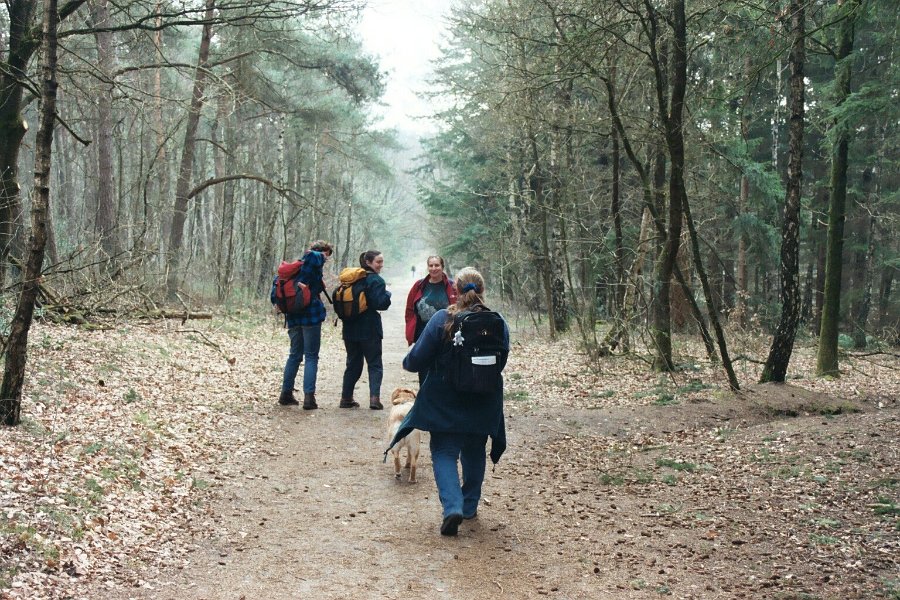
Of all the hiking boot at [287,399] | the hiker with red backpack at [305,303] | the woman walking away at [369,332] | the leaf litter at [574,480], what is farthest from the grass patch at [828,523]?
the hiking boot at [287,399]

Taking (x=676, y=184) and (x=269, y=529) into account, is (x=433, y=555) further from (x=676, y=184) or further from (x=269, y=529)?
(x=676, y=184)

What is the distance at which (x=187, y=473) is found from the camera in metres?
6.84

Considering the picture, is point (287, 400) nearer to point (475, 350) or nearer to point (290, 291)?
point (290, 291)

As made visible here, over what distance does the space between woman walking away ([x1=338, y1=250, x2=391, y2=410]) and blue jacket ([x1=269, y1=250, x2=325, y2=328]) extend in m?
0.47

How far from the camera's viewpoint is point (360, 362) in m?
10.2

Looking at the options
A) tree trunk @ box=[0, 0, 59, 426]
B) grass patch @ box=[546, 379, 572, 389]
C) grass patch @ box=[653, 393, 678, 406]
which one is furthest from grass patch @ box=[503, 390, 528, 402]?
tree trunk @ box=[0, 0, 59, 426]

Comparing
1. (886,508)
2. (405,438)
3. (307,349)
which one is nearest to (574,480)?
(405,438)

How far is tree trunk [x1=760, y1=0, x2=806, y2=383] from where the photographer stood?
34.6 ft

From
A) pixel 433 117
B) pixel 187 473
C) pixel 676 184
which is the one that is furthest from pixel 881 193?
pixel 187 473

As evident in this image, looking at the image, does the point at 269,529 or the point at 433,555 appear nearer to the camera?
the point at 433,555

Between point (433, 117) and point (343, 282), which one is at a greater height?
point (433, 117)

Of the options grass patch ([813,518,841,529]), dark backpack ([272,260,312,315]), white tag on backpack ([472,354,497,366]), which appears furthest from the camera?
dark backpack ([272,260,312,315])

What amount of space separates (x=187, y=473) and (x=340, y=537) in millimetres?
2117

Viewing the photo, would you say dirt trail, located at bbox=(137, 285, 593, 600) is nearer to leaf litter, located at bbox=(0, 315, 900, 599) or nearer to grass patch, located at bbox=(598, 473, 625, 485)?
leaf litter, located at bbox=(0, 315, 900, 599)
